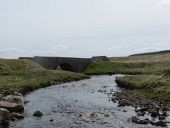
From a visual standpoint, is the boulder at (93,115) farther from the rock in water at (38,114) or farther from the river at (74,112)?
the rock in water at (38,114)

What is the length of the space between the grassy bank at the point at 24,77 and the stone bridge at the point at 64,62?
11911 mm

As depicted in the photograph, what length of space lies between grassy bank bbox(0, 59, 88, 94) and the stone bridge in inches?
469

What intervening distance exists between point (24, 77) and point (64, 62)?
49.1 metres

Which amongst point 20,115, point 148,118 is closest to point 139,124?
point 148,118

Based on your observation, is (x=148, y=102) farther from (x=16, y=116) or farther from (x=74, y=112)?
(x=16, y=116)

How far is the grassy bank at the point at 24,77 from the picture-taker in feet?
229

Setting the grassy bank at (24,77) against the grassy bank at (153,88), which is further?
the grassy bank at (24,77)

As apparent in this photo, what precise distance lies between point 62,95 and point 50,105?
12.3m

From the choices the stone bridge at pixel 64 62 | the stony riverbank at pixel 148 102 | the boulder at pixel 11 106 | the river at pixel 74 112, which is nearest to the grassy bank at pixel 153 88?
the stony riverbank at pixel 148 102

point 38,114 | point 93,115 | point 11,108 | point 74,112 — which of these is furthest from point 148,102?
point 11,108

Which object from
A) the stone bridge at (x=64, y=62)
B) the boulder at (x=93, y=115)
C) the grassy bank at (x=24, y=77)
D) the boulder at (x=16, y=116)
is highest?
the stone bridge at (x=64, y=62)

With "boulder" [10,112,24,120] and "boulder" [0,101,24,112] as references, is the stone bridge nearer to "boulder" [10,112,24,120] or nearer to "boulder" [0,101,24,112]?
"boulder" [0,101,24,112]

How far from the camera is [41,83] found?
8200 cm

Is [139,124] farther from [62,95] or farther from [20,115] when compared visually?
[62,95]
